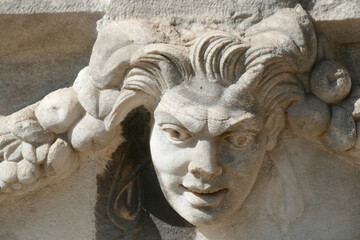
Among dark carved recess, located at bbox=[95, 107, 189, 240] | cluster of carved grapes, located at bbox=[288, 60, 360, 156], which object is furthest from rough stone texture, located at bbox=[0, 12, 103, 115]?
cluster of carved grapes, located at bbox=[288, 60, 360, 156]

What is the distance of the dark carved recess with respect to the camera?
1968 millimetres

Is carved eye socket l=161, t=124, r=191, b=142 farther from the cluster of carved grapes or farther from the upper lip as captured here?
the cluster of carved grapes

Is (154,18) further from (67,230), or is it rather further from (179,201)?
(67,230)

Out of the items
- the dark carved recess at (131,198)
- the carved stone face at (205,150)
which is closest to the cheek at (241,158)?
the carved stone face at (205,150)

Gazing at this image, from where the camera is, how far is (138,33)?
176cm

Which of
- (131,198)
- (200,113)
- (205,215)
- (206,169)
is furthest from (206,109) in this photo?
(131,198)

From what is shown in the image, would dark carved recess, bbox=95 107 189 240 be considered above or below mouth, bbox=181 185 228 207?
below

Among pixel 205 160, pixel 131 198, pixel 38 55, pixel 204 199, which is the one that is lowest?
pixel 131 198

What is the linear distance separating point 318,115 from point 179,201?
381mm

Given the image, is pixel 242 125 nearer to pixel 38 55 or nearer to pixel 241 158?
pixel 241 158

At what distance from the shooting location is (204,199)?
1.79 metres

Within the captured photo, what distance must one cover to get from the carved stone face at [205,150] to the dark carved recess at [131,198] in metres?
0.15

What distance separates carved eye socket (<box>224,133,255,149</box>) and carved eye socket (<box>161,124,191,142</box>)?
93 millimetres

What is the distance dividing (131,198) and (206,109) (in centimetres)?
41
